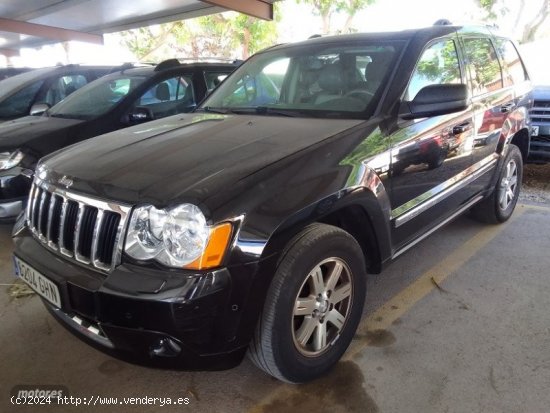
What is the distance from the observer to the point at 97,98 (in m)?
5.12

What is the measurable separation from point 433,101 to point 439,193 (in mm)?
706

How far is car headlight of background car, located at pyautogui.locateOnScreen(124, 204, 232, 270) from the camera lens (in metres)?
1.76

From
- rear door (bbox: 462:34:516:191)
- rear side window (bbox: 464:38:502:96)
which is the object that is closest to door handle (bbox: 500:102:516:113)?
rear door (bbox: 462:34:516:191)

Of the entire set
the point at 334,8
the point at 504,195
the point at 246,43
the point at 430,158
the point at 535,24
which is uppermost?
the point at 334,8

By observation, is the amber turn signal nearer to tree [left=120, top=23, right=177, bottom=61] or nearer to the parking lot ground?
the parking lot ground

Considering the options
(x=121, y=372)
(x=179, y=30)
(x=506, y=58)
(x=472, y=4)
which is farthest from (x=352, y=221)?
(x=179, y=30)

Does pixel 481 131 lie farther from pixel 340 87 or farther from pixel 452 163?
pixel 340 87

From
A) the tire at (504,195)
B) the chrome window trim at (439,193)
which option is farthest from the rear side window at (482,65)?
the tire at (504,195)

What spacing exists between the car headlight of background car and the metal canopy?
7750mm

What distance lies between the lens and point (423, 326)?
2746mm

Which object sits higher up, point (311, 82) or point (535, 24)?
point (535, 24)

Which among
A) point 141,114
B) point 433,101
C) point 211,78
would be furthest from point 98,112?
point 433,101

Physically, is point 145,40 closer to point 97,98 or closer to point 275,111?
point 97,98

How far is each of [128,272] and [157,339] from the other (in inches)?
11.5
